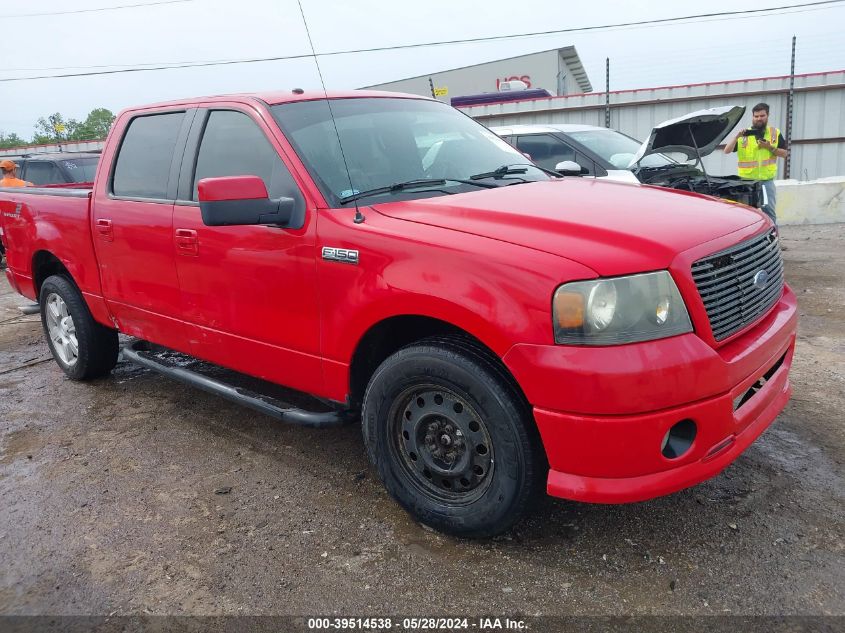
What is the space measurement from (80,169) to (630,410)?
35.6ft

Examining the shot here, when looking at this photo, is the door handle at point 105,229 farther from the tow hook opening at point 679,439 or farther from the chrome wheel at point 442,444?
the tow hook opening at point 679,439

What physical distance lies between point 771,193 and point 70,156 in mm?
10572

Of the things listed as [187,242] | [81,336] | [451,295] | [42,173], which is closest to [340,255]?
[451,295]

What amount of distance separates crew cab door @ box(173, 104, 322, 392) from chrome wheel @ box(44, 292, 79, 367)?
5.83 ft

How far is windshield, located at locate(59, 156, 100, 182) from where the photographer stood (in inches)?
421

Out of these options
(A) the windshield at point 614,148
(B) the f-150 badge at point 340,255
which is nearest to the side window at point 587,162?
(A) the windshield at point 614,148

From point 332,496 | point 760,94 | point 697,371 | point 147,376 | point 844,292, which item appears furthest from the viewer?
point 760,94

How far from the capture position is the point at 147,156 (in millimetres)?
4145

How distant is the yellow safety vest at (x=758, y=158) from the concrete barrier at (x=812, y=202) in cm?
295

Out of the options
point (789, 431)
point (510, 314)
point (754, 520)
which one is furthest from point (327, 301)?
point (789, 431)

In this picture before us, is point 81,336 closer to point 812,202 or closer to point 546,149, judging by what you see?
point 546,149

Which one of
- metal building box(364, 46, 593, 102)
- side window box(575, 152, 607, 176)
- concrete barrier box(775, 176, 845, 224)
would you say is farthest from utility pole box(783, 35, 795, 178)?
metal building box(364, 46, 593, 102)

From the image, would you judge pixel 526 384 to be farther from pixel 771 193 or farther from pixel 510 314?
pixel 771 193

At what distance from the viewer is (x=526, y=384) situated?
7.87ft
